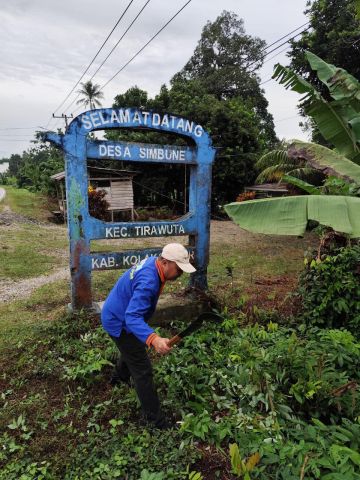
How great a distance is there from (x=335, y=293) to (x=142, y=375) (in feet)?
8.24

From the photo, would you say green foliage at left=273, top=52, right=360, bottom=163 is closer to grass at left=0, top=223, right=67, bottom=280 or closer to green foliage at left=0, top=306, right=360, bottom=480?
green foliage at left=0, top=306, right=360, bottom=480

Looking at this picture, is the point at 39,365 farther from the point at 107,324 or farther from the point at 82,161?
the point at 82,161

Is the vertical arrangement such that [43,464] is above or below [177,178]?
below

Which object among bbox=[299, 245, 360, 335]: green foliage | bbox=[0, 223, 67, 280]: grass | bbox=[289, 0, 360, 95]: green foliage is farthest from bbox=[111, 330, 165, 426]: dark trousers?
bbox=[289, 0, 360, 95]: green foliage

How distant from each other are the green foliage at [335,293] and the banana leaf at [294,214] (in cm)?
154

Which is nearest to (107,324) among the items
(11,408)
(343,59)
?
(11,408)

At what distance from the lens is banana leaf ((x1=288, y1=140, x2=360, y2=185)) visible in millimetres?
3871

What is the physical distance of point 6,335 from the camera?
4559 millimetres

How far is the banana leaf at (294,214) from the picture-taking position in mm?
2748

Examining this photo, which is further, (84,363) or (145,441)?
(84,363)

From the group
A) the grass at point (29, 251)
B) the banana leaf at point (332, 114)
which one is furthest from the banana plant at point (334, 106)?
the grass at point (29, 251)

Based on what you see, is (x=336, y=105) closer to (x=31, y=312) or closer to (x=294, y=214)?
(x=294, y=214)

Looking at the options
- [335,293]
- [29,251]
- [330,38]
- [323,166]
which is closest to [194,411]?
[335,293]

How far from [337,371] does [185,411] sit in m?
1.33
